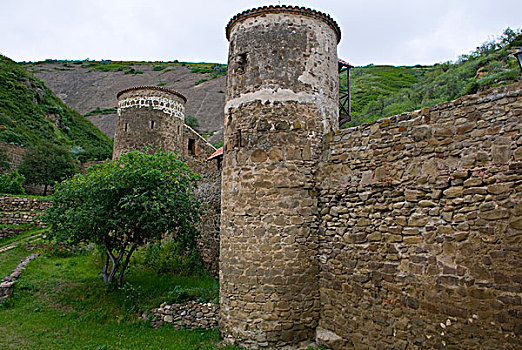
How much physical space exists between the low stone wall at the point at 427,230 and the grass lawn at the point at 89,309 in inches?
129

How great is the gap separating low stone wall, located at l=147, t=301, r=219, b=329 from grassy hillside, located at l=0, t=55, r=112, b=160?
2680 centimetres

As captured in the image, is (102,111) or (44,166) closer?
(44,166)

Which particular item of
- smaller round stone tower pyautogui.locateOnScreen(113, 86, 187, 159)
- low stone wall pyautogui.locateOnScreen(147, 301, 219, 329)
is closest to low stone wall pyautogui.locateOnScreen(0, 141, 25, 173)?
smaller round stone tower pyautogui.locateOnScreen(113, 86, 187, 159)

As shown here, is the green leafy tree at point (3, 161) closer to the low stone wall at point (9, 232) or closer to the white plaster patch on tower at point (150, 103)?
the low stone wall at point (9, 232)

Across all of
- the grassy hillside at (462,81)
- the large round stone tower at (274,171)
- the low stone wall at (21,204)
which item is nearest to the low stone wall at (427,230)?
the large round stone tower at (274,171)

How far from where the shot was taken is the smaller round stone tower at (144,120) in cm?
1853

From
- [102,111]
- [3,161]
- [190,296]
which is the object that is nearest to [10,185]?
[3,161]

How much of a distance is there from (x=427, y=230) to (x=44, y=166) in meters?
27.9

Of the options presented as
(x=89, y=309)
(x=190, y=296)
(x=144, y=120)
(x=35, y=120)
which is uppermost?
(x=35, y=120)

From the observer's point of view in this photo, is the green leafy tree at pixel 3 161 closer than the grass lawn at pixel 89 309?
No

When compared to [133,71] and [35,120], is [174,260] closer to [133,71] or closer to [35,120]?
[35,120]

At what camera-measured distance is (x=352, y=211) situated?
6656mm

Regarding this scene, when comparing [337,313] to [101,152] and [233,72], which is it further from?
[101,152]

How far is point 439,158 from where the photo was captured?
17.9 feet
